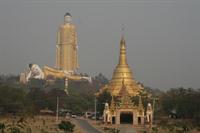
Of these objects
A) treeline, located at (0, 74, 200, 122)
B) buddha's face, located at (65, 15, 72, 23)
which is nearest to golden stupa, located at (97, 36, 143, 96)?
treeline, located at (0, 74, 200, 122)

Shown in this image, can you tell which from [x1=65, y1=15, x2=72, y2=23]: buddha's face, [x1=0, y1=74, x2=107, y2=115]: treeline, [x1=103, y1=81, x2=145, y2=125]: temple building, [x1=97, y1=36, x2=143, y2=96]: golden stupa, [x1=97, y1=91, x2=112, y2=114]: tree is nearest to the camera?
[x1=0, y1=74, x2=107, y2=115]: treeline

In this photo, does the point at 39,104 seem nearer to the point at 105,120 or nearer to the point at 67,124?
the point at 105,120

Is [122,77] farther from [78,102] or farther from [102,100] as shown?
[102,100]

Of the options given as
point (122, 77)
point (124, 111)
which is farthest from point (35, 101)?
point (122, 77)

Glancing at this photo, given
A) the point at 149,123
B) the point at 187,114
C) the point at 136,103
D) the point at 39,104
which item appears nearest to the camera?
the point at 149,123

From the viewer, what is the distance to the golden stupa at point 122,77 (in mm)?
68125

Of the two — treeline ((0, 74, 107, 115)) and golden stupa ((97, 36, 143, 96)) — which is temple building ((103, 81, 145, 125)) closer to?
treeline ((0, 74, 107, 115))

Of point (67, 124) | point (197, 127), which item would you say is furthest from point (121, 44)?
point (67, 124)

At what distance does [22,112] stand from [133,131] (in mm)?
12757

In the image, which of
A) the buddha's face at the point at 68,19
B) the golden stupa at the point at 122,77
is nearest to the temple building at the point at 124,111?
the golden stupa at the point at 122,77

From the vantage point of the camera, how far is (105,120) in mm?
51500

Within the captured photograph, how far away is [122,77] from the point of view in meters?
69.4

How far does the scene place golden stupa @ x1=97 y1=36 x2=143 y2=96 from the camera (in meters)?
68.1

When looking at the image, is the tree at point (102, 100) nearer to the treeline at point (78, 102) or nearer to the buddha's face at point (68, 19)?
the treeline at point (78, 102)
